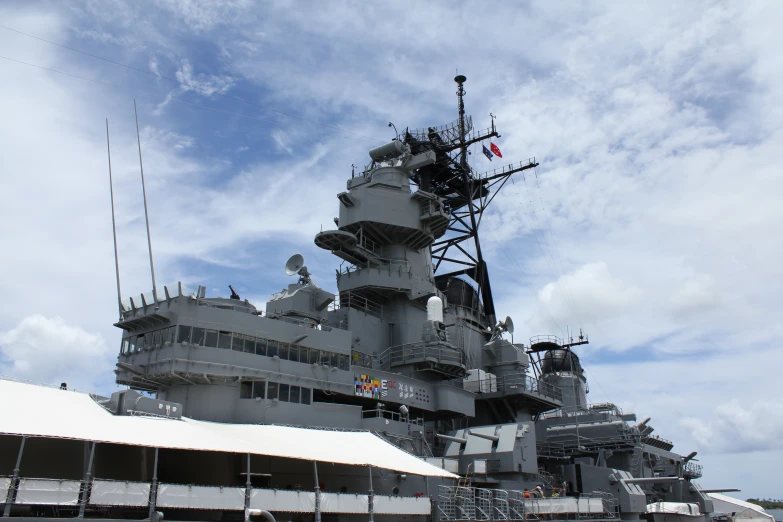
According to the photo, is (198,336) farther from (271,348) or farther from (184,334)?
(271,348)

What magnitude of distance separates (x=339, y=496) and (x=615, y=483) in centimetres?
1777

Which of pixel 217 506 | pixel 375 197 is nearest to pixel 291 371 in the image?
pixel 217 506

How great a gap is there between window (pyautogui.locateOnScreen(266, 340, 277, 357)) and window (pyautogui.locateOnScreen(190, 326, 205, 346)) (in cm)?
256

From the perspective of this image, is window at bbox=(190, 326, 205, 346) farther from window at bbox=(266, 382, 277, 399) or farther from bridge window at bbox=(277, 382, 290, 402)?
bridge window at bbox=(277, 382, 290, 402)

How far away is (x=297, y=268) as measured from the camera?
2927 cm

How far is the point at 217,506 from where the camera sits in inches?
619

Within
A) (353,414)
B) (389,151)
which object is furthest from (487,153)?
(353,414)

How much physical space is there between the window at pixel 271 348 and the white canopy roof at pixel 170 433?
322 centimetres

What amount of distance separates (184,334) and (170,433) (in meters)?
6.04

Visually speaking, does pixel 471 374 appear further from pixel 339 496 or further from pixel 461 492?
pixel 339 496

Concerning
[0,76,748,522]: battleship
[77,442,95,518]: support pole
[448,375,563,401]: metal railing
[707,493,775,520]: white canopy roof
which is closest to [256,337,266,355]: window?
[0,76,748,522]: battleship

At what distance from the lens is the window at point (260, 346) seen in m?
23.1

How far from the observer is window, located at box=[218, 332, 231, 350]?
2217 centimetres

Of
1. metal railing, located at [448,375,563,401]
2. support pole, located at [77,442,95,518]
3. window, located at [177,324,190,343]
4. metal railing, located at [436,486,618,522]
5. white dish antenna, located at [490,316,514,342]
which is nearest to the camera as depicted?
support pole, located at [77,442,95,518]
